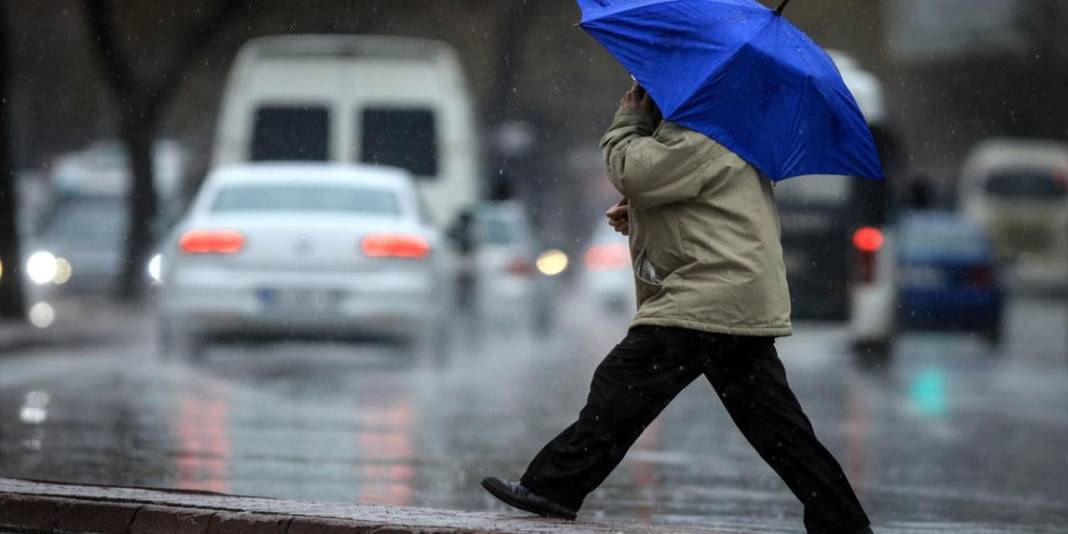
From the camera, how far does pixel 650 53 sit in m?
5.92

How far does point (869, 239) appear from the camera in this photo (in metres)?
19.6

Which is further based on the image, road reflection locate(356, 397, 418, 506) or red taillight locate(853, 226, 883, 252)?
red taillight locate(853, 226, 883, 252)

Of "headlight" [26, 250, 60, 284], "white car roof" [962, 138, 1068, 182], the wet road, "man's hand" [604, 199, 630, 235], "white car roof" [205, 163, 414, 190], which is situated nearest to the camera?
"man's hand" [604, 199, 630, 235]

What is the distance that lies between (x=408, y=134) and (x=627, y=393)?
45.6 ft

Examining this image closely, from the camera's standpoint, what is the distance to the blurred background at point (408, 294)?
378 inches

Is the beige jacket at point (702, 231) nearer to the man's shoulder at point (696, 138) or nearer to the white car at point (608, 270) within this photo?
the man's shoulder at point (696, 138)

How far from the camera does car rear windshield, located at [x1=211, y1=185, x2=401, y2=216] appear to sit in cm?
1509

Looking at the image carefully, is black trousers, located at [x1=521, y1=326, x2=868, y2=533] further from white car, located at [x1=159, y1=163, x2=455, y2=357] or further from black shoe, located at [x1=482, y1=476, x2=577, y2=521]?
white car, located at [x1=159, y1=163, x2=455, y2=357]

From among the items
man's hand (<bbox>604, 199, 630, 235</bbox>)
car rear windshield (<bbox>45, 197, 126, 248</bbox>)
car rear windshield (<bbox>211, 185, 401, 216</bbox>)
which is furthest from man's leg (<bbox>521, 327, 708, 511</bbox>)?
car rear windshield (<bbox>45, 197, 126, 248</bbox>)

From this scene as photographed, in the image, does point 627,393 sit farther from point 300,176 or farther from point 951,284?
point 951,284

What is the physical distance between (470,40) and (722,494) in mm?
25720

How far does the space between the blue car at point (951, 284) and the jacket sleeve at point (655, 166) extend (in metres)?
18.2

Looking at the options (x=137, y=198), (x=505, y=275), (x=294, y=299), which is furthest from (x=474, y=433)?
(x=137, y=198)

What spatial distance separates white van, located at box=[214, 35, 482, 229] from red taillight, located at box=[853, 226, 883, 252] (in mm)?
3536
